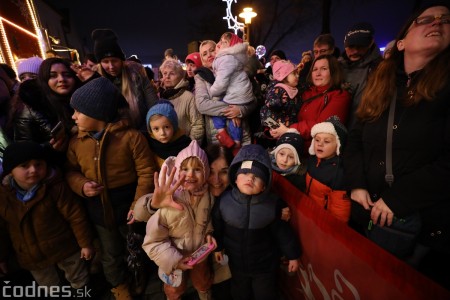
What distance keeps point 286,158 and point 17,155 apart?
2.53 meters

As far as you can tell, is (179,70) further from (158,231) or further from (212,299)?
(212,299)

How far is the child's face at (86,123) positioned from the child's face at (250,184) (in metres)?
1.44

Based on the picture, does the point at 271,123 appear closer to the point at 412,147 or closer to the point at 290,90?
the point at 290,90

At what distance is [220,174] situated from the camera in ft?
7.43

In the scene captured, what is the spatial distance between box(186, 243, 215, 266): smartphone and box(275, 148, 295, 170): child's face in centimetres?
115

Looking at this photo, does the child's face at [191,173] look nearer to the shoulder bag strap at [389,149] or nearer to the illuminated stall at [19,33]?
the shoulder bag strap at [389,149]

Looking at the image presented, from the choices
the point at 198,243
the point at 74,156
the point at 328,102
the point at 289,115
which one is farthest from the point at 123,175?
the point at 328,102

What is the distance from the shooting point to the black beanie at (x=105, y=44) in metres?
2.64

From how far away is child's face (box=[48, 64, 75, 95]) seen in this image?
92.9 inches

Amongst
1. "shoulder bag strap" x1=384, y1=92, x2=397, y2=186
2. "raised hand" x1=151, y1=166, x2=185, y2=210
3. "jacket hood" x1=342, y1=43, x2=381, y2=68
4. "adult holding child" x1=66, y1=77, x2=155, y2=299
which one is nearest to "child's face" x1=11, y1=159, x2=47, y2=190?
"adult holding child" x1=66, y1=77, x2=155, y2=299

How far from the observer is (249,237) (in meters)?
1.99

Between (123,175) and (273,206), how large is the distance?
1501 millimetres

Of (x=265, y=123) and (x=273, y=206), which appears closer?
(x=273, y=206)

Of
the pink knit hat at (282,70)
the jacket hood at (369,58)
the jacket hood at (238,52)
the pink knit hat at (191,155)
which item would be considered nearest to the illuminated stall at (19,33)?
the jacket hood at (238,52)
